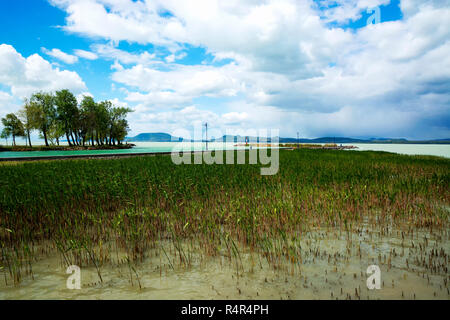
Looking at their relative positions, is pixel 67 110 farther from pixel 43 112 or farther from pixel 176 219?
pixel 176 219

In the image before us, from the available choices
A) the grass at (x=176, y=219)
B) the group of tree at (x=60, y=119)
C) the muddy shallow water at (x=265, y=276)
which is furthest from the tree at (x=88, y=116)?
the muddy shallow water at (x=265, y=276)

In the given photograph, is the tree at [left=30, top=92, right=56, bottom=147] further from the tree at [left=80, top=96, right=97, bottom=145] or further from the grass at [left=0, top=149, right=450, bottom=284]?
the grass at [left=0, top=149, right=450, bottom=284]

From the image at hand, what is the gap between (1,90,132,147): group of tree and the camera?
62953 mm

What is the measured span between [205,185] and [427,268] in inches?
275

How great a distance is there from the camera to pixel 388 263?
164 inches

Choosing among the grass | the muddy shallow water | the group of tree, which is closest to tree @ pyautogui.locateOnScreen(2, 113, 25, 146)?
the group of tree

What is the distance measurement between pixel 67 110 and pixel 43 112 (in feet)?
19.8

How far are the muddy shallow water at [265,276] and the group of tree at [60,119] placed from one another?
74853 mm

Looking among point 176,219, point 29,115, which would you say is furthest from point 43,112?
point 176,219

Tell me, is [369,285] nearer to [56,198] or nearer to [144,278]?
[144,278]

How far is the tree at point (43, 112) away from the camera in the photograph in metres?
62.5

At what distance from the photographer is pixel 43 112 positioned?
64.9 meters

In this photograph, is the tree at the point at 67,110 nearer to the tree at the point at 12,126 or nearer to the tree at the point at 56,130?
the tree at the point at 56,130
